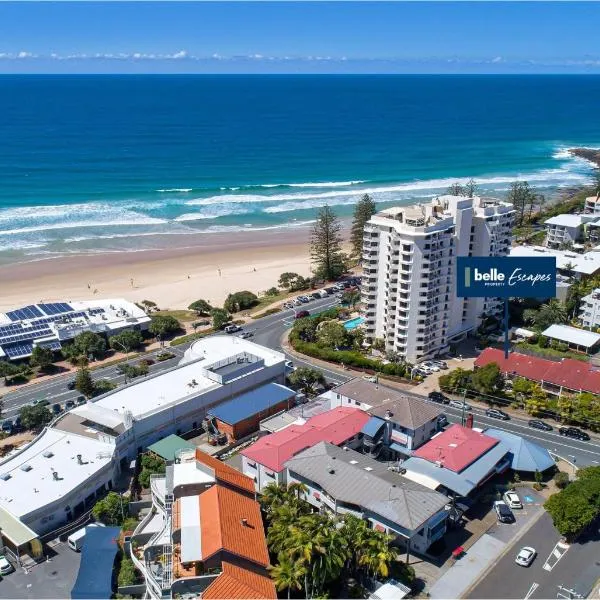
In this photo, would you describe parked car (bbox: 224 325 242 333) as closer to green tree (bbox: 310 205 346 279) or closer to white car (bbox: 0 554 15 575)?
green tree (bbox: 310 205 346 279)

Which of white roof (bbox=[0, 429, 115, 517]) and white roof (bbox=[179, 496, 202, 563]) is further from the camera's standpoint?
white roof (bbox=[0, 429, 115, 517])

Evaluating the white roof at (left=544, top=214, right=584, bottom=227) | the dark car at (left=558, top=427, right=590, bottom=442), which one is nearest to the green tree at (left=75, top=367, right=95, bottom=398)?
the dark car at (left=558, top=427, right=590, bottom=442)

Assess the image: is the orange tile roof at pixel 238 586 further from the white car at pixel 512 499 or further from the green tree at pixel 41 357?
the green tree at pixel 41 357

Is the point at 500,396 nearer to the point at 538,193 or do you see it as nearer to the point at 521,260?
the point at 521,260

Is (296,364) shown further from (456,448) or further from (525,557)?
(525,557)

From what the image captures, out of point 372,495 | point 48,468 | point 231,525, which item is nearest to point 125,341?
point 48,468

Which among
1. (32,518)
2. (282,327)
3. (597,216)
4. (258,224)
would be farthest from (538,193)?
(32,518)

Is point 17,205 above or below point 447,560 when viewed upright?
above
